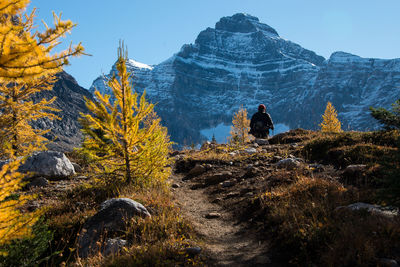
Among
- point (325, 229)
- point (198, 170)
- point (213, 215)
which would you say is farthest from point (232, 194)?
point (325, 229)

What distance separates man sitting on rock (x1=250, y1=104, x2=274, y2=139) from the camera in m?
15.8

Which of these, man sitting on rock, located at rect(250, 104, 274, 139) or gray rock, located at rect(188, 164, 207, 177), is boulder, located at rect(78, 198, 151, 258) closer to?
gray rock, located at rect(188, 164, 207, 177)

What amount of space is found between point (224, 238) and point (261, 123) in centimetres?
1181

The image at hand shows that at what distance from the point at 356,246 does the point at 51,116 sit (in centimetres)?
1260

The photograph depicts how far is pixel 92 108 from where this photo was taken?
6164 millimetres

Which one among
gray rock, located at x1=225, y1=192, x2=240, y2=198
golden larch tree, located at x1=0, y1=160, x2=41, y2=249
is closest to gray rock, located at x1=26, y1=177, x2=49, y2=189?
golden larch tree, located at x1=0, y1=160, x2=41, y2=249

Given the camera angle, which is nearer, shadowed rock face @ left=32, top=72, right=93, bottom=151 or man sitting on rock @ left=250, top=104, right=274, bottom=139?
man sitting on rock @ left=250, top=104, right=274, bottom=139

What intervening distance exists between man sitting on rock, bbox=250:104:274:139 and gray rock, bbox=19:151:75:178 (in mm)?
10900

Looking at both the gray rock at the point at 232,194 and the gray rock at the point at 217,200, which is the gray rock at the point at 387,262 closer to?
the gray rock at the point at 232,194

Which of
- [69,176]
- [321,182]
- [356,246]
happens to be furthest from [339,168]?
[69,176]

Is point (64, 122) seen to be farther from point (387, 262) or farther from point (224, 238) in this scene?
point (387, 262)

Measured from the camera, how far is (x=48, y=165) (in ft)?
28.2

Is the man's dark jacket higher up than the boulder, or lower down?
higher up

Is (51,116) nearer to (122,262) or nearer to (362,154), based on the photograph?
(122,262)
